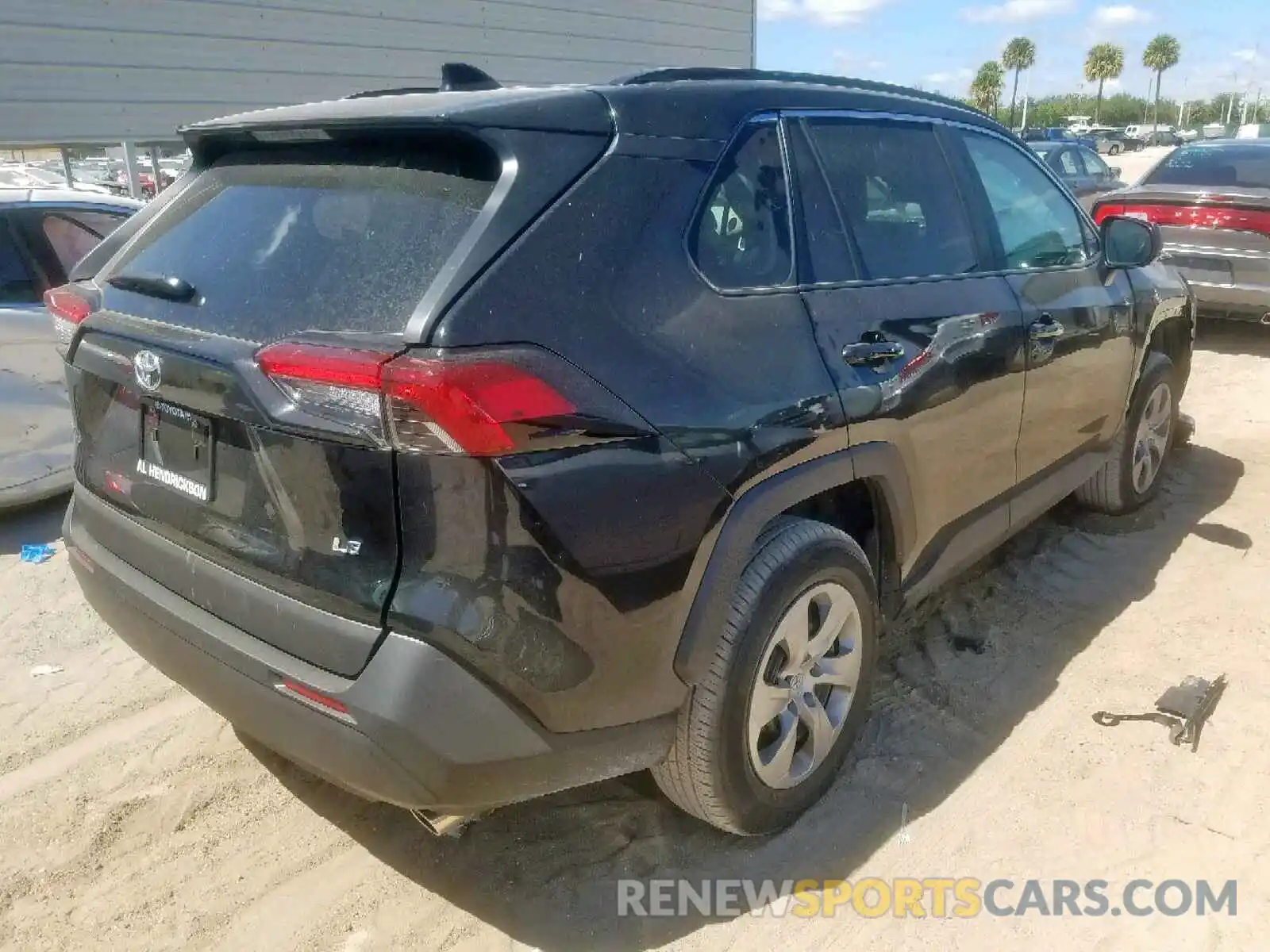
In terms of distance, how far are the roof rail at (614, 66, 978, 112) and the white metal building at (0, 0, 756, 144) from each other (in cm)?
332

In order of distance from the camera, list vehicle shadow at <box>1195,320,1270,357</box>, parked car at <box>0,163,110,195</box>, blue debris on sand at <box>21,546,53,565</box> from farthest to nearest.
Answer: vehicle shadow at <box>1195,320,1270,357</box> → parked car at <box>0,163,110,195</box> → blue debris on sand at <box>21,546,53,565</box>

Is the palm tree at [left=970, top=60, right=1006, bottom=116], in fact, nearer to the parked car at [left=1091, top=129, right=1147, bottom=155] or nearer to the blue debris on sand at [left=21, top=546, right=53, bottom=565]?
the parked car at [left=1091, top=129, right=1147, bottom=155]

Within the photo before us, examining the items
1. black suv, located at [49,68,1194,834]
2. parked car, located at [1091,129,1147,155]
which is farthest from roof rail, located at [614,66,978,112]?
parked car, located at [1091,129,1147,155]

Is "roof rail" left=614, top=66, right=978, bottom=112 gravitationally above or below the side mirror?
above

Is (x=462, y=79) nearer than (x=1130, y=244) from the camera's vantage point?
Yes

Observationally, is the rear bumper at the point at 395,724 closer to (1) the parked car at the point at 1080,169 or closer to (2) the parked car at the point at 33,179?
(2) the parked car at the point at 33,179

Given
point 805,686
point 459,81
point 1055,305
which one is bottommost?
point 805,686

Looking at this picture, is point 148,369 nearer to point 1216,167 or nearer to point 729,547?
point 729,547

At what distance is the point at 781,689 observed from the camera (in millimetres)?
2520

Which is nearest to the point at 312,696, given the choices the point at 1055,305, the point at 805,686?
the point at 805,686

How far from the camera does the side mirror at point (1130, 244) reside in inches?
155

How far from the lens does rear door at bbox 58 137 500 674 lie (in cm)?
189

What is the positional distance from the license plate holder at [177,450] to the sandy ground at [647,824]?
1.02m

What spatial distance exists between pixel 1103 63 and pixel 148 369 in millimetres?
97627
